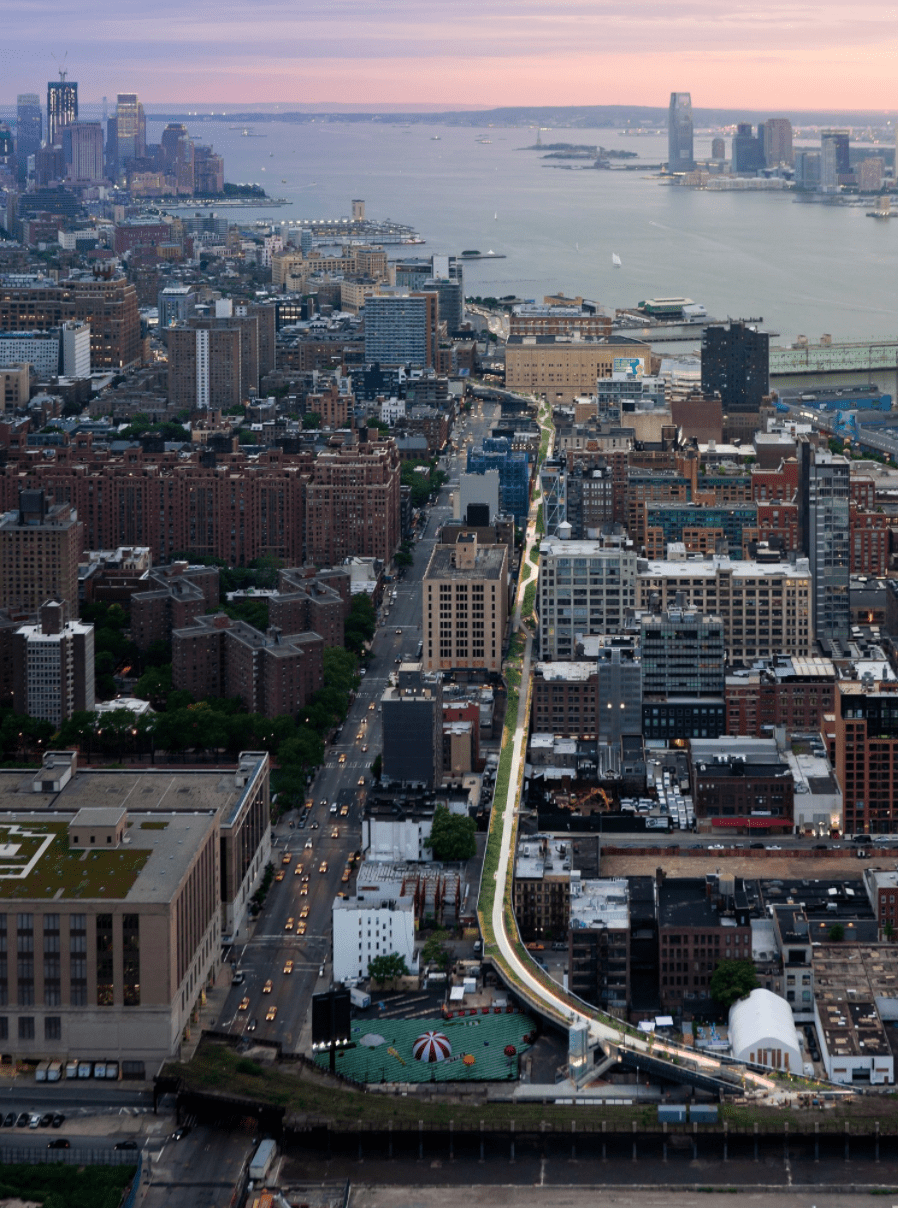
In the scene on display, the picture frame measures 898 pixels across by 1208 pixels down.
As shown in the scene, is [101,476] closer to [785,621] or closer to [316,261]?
[785,621]

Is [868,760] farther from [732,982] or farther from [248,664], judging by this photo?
[248,664]

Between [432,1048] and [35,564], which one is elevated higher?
[35,564]

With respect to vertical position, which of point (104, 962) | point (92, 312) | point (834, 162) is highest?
point (834, 162)

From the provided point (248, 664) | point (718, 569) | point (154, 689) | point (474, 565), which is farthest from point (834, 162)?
point (248, 664)

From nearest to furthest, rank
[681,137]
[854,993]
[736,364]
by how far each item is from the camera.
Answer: [854,993], [736,364], [681,137]

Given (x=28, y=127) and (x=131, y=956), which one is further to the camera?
(x=28, y=127)

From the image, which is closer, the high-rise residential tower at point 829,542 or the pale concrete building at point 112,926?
the pale concrete building at point 112,926

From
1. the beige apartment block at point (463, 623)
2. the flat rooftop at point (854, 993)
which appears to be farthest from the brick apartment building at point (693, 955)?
the beige apartment block at point (463, 623)

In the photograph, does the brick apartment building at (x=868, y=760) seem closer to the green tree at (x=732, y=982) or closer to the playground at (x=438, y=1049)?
the green tree at (x=732, y=982)

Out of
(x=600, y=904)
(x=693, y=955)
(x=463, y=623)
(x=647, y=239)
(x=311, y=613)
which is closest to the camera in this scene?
(x=693, y=955)
